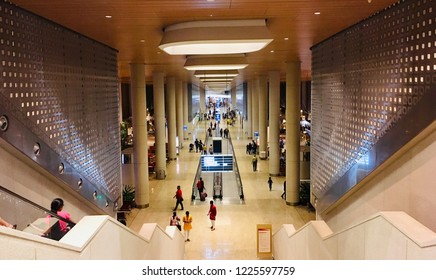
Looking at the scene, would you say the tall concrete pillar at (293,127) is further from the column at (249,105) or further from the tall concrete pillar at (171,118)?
the column at (249,105)

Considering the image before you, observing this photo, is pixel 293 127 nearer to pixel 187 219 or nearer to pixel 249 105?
pixel 187 219

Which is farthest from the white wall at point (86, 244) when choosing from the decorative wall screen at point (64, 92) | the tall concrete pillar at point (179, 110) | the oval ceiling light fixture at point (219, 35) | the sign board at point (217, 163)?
the tall concrete pillar at point (179, 110)

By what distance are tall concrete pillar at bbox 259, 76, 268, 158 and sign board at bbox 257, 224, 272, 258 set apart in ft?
62.2

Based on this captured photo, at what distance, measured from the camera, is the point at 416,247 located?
4816mm

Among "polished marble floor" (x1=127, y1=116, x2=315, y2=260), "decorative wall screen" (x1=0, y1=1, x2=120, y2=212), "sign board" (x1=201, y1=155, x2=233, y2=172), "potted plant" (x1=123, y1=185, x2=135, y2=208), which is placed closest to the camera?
"decorative wall screen" (x1=0, y1=1, x2=120, y2=212)

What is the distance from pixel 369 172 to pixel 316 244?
180 centimetres

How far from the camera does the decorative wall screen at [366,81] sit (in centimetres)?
748

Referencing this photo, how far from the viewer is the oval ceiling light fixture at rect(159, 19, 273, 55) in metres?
8.96

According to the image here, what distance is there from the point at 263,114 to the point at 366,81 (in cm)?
2202

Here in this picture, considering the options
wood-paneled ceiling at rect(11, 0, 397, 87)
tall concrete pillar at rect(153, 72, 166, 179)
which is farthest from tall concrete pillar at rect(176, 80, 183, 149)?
wood-paneled ceiling at rect(11, 0, 397, 87)

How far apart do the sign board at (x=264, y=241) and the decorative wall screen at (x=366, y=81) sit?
2.02m

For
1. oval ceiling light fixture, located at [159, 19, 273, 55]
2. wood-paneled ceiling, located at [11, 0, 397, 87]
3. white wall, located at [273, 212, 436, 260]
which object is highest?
wood-paneled ceiling, located at [11, 0, 397, 87]

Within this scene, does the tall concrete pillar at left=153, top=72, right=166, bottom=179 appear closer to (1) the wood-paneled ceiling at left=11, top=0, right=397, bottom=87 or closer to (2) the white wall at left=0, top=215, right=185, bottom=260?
(1) the wood-paneled ceiling at left=11, top=0, right=397, bottom=87
